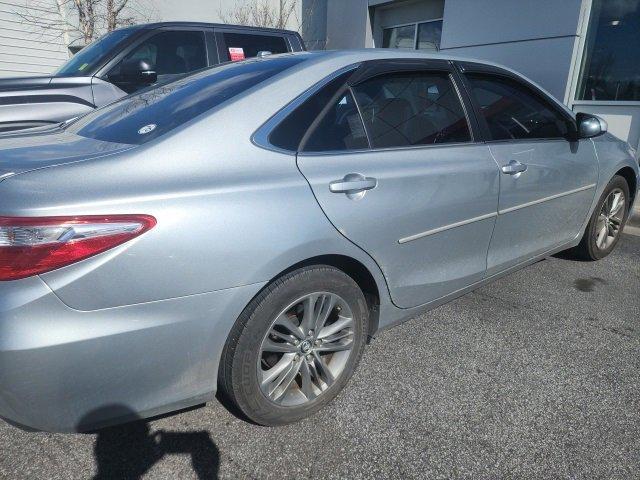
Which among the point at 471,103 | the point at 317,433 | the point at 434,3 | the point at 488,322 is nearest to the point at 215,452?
the point at 317,433

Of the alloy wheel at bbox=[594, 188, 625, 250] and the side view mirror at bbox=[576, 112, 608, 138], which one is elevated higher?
the side view mirror at bbox=[576, 112, 608, 138]

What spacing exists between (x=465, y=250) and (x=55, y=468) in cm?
216

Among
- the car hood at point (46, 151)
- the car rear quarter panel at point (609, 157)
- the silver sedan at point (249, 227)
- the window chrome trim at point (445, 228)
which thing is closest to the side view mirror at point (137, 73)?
the silver sedan at point (249, 227)

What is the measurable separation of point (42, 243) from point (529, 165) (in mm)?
2601

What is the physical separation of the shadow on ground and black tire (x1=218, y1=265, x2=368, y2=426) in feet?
0.73

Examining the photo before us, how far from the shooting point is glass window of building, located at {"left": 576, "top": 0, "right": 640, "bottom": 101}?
22.0 ft

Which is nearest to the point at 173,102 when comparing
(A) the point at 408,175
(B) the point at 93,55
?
(A) the point at 408,175

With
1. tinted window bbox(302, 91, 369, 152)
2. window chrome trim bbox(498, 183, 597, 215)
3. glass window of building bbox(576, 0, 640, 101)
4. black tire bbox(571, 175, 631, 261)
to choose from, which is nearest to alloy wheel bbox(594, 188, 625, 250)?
black tire bbox(571, 175, 631, 261)

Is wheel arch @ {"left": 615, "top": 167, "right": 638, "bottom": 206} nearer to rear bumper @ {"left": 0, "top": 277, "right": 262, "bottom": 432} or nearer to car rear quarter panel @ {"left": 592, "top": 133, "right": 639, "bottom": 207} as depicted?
car rear quarter panel @ {"left": 592, "top": 133, "right": 639, "bottom": 207}

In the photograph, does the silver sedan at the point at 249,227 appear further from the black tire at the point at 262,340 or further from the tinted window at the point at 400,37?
the tinted window at the point at 400,37

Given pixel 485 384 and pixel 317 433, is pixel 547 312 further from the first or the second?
pixel 317 433

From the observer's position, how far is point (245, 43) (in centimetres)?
546

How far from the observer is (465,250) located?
2629mm

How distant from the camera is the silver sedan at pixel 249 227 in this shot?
147 centimetres
